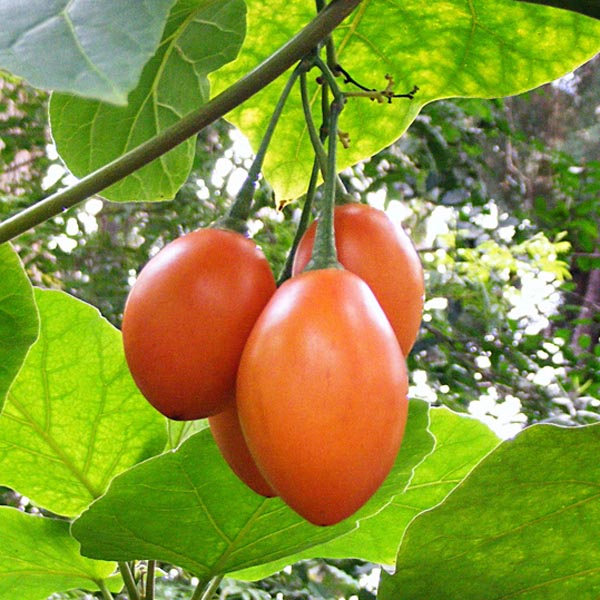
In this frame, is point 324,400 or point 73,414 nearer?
point 324,400

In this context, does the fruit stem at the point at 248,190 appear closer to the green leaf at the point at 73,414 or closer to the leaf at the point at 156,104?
the leaf at the point at 156,104

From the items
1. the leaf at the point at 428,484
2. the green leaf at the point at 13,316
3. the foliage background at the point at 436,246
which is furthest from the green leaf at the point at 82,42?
the foliage background at the point at 436,246

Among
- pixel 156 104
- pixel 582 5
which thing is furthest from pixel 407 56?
pixel 582 5

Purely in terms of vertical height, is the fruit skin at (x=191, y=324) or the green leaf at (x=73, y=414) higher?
the fruit skin at (x=191, y=324)

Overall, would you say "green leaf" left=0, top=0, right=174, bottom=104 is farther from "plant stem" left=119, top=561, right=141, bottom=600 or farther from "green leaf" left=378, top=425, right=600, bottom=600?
"plant stem" left=119, top=561, right=141, bottom=600

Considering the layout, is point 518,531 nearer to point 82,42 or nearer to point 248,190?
point 248,190

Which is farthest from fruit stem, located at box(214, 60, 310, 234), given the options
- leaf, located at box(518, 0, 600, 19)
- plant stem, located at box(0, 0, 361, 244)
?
leaf, located at box(518, 0, 600, 19)

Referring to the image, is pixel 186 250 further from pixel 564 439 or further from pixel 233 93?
pixel 564 439
